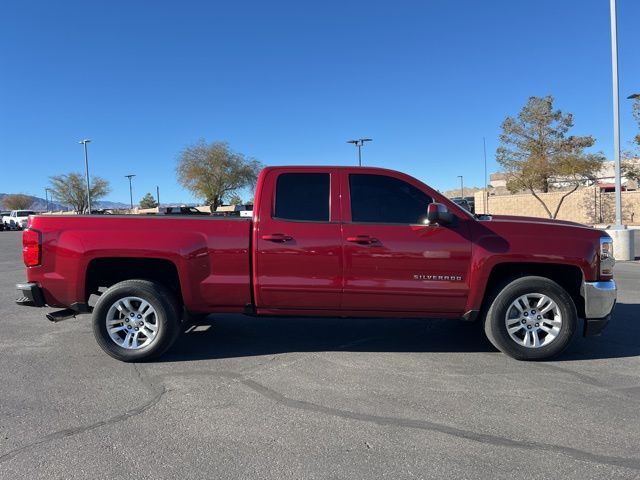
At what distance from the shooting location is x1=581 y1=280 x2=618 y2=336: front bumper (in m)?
5.12

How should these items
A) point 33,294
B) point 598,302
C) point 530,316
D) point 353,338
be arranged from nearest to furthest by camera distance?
point 598,302 < point 530,316 < point 33,294 < point 353,338

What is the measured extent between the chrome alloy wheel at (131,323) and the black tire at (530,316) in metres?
3.46

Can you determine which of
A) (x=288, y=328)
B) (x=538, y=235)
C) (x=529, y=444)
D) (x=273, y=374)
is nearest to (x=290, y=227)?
(x=273, y=374)

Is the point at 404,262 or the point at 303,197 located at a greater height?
the point at 303,197

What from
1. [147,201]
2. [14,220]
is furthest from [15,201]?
[14,220]

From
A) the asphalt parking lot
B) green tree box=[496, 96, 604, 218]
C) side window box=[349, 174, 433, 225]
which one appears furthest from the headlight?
green tree box=[496, 96, 604, 218]

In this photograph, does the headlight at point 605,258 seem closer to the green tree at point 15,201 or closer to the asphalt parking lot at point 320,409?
the asphalt parking lot at point 320,409

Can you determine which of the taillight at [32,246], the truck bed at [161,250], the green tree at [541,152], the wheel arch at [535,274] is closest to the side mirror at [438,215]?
the wheel arch at [535,274]

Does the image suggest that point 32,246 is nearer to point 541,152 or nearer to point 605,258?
point 605,258

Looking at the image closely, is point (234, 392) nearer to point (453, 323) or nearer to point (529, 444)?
point (529, 444)

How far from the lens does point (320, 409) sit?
4102mm

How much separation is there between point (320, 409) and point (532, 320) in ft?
8.15

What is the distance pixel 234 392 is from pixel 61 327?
145 inches

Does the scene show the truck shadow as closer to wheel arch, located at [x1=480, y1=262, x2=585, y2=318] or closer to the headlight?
wheel arch, located at [x1=480, y1=262, x2=585, y2=318]
